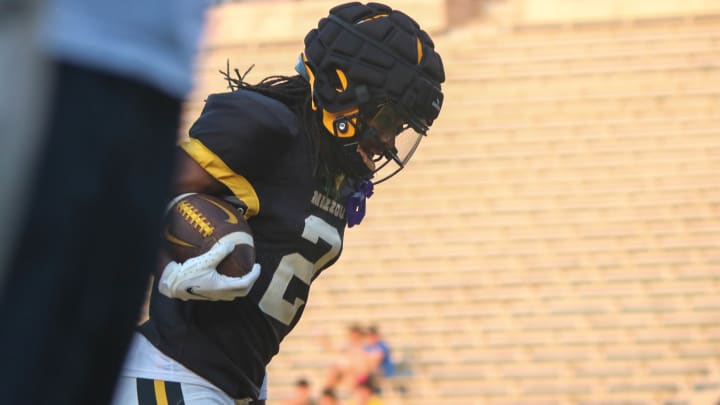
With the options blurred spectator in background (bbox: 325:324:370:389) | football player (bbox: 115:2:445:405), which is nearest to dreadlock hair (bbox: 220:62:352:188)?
football player (bbox: 115:2:445:405)

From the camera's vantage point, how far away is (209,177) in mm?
2814

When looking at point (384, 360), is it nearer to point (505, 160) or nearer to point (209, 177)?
point (505, 160)

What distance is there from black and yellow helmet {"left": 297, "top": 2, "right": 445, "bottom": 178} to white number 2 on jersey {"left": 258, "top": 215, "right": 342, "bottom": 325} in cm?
17

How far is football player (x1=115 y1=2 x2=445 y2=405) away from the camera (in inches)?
112

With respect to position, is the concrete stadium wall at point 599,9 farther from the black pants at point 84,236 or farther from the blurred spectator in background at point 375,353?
the black pants at point 84,236

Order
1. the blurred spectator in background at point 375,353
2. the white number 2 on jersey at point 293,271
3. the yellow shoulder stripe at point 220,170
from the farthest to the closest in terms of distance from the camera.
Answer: the blurred spectator in background at point 375,353 < the white number 2 on jersey at point 293,271 < the yellow shoulder stripe at point 220,170

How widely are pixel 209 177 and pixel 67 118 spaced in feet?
5.59

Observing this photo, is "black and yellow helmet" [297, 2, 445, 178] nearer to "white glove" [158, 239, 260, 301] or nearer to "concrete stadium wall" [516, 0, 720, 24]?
"white glove" [158, 239, 260, 301]

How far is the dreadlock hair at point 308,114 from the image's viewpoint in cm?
302

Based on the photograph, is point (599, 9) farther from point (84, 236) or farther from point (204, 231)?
point (84, 236)

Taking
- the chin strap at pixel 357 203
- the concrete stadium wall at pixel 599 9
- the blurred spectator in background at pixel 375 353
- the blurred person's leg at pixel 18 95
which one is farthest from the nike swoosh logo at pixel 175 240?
the concrete stadium wall at pixel 599 9

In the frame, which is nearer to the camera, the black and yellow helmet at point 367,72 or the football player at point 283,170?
the football player at point 283,170

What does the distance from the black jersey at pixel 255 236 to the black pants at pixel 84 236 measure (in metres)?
1.57

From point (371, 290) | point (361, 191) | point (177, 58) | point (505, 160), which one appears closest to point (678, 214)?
point (505, 160)
